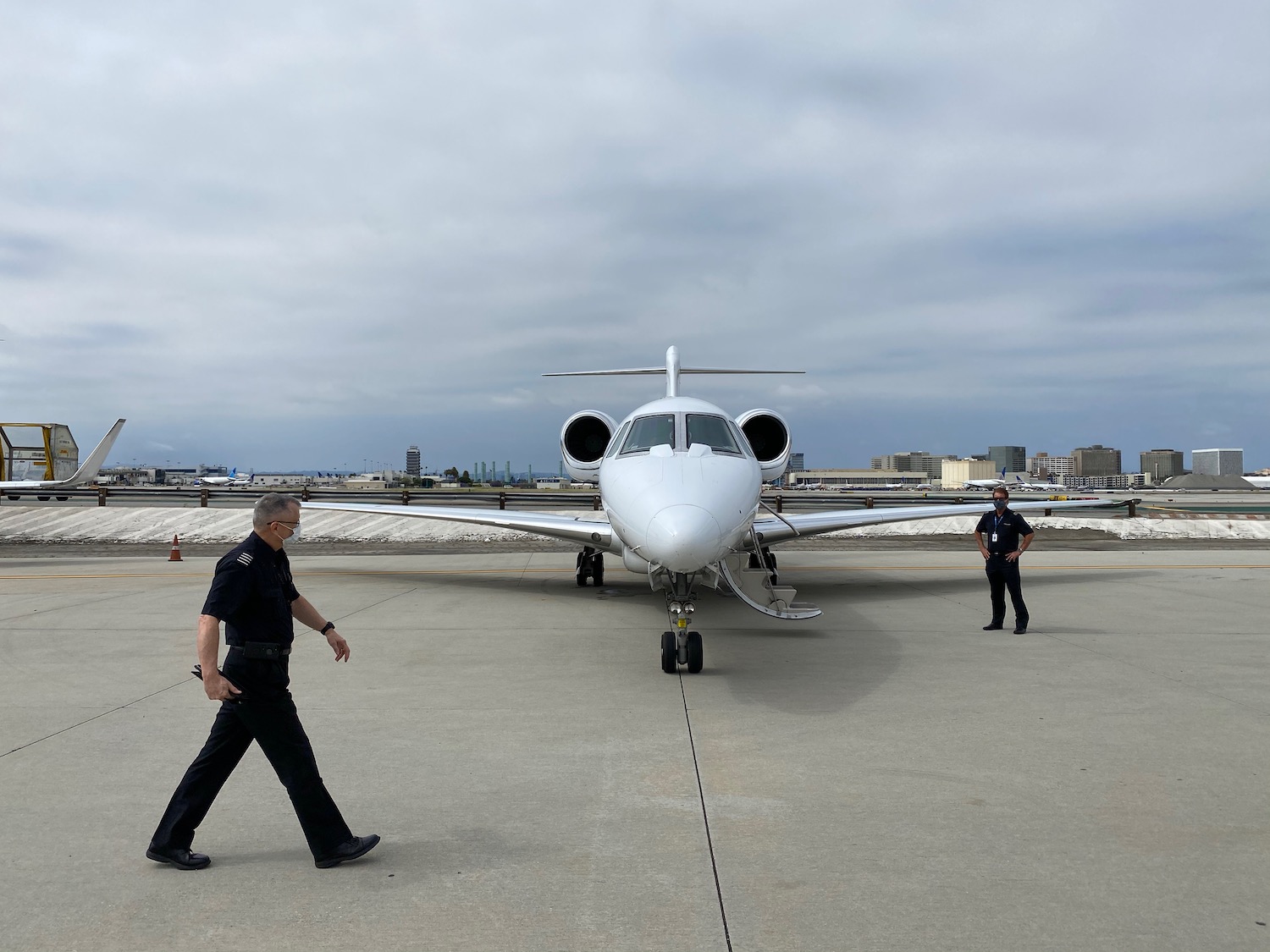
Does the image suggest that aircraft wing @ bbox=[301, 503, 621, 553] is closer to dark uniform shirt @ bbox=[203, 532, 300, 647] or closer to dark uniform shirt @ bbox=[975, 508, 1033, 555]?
dark uniform shirt @ bbox=[975, 508, 1033, 555]

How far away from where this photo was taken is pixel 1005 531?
9.28 m

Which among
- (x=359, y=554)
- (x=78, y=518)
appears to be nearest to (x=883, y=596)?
(x=359, y=554)

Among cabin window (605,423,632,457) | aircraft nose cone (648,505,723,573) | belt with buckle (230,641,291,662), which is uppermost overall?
cabin window (605,423,632,457)

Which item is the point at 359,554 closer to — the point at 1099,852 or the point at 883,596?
the point at 883,596

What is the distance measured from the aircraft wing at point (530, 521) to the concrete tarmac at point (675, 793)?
6.15 ft

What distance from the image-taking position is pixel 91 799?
428cm

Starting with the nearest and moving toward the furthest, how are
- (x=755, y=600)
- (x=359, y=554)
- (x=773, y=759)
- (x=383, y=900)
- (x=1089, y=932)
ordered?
(x=1089, y=932) → (x=383, y=900) → (x=773, y=759) → (x=755, y=600) → (x=359, y=554)

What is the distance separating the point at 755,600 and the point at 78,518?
2378cm

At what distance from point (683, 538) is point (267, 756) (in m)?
3.64

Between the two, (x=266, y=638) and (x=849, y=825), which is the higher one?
(x=266, y=638)

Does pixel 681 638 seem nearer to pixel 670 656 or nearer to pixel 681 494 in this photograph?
pixel 670 656

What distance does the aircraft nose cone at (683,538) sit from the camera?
649cm

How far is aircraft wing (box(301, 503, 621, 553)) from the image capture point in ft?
36.3

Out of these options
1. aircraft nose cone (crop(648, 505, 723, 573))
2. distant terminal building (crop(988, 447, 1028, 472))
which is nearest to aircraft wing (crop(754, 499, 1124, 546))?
aircraft nose cone (crop(648, 505, 723, 573))
